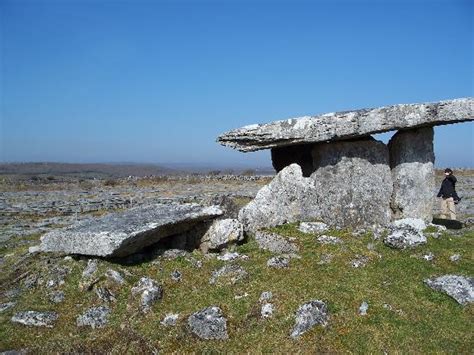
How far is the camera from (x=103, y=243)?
1477cm

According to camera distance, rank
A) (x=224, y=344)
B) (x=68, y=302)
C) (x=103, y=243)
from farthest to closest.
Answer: (x=103, y=243), (x=68, y=302), (x=224, y=344)

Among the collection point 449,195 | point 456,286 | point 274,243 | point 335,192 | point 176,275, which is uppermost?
point 335,192

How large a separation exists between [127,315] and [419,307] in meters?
7.20

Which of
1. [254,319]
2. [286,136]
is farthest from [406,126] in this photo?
[254,319]

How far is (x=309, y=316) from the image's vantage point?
11.8 meters

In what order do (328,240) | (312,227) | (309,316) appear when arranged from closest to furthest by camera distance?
(309,316)
(328,240)
(312,227)

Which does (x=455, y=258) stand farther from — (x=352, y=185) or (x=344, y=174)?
(x=344, y=174)

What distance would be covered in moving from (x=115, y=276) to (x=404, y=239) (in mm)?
8711

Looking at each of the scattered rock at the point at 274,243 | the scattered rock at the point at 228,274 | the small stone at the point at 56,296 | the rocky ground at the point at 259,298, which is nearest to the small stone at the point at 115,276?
the rocky ground at the point at 259,298

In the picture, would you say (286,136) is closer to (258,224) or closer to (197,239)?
(258,224)

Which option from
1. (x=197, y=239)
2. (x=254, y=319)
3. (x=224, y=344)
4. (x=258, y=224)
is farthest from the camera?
(x=258, y=224)

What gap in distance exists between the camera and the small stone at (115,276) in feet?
46.4

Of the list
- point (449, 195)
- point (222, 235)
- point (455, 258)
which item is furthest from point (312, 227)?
point (449, 195)

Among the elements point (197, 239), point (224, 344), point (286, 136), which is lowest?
point (224, 344)
